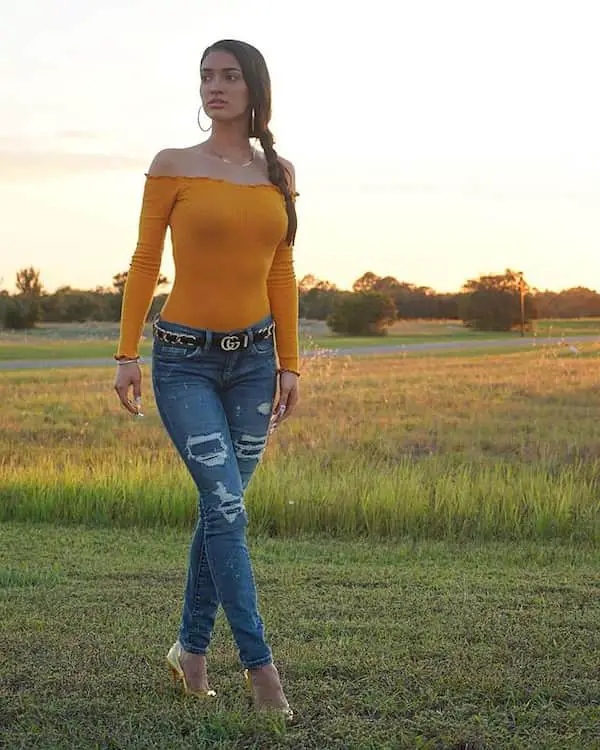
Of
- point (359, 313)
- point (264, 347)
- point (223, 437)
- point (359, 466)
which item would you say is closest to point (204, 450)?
point (223, 437)

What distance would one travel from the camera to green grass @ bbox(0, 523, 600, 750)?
3.18 meters

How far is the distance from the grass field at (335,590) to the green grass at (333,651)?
0.01 meters

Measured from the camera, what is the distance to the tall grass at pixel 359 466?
669 cm

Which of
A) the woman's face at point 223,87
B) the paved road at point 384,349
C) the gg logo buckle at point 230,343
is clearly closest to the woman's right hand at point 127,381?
the gg logo buckle at point 230,343

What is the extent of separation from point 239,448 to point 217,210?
73 cm

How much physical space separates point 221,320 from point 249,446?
41cm

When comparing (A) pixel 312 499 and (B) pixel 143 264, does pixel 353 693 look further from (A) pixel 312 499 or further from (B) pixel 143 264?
(A) pixel 312 499

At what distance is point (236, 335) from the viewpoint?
3238mm

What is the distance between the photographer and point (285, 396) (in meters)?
3.45

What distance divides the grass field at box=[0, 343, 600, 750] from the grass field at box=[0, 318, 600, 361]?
1740 cm

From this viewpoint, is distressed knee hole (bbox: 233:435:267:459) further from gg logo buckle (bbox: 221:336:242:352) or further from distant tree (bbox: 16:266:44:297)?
distant tree (bbox: 16:266:44:297)

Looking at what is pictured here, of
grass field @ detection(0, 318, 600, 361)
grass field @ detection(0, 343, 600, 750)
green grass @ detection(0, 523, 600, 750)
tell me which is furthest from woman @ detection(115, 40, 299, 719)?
grass field @ detection(0, 318, 600, 361)

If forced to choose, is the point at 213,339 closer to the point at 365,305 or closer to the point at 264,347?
the point at 264,347

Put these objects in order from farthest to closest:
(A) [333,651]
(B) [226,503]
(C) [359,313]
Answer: (C) [359,313] → (A) [333,651] → (B) [226,503]
